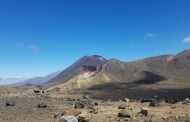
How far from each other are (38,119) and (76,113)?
116 inches

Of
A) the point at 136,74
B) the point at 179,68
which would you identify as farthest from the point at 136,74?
the point at 179,68

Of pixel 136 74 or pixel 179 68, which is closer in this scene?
pixel 136 74

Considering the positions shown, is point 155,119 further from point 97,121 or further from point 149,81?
point 149,81

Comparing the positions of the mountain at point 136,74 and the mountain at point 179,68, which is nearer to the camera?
the mountain at point 136,74

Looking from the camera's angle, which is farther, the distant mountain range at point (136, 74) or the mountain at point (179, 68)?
the mountain at point (179, 68)

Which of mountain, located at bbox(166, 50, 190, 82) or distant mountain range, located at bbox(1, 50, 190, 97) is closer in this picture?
distant mountain range, located at bbox(1, 50, 190, 97)

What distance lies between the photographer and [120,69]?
412 feet

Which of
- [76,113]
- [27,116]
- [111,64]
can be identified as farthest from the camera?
[111,64]

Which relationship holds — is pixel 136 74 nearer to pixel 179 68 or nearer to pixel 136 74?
pixel 136 74

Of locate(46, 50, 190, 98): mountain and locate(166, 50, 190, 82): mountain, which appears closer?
locate(46, 50, 190, 98): mountain

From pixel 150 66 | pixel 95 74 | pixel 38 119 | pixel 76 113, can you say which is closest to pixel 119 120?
pixel 76 113

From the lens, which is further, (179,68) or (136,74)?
(179,68)

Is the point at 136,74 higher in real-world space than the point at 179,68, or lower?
lower

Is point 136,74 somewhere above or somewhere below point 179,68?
below
